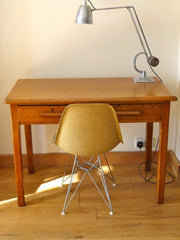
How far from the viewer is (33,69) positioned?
2721 millimetres

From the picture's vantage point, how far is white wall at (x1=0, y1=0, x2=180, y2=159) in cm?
258

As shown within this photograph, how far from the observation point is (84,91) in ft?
7.45

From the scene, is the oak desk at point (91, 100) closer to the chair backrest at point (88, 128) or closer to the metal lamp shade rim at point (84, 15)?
the chair backrest at point (88, 128)

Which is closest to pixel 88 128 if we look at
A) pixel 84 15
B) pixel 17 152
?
pixel 17 152

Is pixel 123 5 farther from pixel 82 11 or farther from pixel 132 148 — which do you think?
pixel 132 148

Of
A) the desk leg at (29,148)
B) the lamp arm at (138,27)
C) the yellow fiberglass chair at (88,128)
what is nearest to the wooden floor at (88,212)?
the desk leg at (29,148)

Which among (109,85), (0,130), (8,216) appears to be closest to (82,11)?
(109,85)

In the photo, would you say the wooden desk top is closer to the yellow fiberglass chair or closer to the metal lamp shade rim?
the yellow fiberglass chair

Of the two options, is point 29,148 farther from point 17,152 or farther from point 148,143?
point 148,143

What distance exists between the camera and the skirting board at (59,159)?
9.67 feet

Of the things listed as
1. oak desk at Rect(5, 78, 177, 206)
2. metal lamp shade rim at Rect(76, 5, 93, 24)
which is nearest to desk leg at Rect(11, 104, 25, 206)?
oak desk at Rect(5, 78, 177, 206)

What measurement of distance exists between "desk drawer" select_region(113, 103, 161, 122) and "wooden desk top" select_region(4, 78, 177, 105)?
4 centimetres

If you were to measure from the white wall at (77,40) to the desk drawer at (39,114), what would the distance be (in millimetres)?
649

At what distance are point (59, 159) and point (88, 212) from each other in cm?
76
